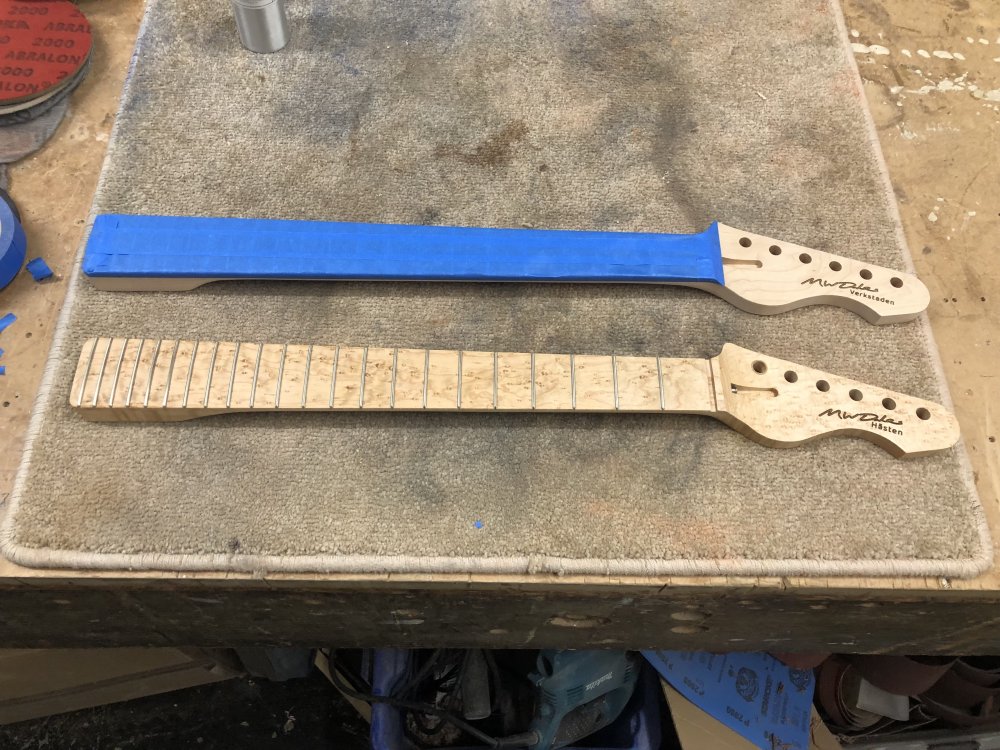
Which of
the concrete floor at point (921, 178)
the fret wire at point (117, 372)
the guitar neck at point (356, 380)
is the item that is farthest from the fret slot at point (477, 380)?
the concrete floor at point (921, 178)

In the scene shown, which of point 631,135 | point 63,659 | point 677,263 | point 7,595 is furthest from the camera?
point 63,659

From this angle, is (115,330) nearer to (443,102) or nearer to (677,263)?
(443,102)

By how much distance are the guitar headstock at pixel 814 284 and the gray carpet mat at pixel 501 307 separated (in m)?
0.02

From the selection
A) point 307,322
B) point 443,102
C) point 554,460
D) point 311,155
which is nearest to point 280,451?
point 307,322

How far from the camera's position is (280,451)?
624mm

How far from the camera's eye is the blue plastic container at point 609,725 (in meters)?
0.92

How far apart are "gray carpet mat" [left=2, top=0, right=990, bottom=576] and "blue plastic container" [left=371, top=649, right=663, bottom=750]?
45 cm

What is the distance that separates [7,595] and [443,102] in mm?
688

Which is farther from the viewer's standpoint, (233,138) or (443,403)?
(233,138)

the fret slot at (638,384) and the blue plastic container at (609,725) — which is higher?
the fret slot at (638,384)

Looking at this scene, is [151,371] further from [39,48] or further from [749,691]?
[749,691]

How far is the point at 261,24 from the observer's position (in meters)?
0.81
